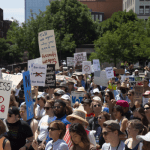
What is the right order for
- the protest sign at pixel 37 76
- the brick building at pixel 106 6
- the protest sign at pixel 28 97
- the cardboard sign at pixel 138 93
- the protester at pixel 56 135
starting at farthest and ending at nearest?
the brick building at pixel 106 6 → the cardboard sign at pixel 138 93 → the protest sign at pixel 37 76 → the protest sign at pixel 28 97 → the protester at pixel 56 135

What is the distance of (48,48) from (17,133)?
20.5ft

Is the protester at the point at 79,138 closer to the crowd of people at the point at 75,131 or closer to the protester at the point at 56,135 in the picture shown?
the crowd of people at the point at 75,131

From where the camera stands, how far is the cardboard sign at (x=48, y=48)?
10.4 metres

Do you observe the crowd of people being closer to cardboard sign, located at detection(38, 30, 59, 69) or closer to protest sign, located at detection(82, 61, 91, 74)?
cardboard sign, located at detection(38, 30, 59, 69)

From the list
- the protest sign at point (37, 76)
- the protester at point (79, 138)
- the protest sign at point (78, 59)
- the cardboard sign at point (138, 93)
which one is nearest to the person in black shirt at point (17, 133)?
the protester at point (79, 138)


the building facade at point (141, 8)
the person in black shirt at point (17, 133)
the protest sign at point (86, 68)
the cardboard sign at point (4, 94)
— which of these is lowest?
the person in black shirt at point (17, 133)

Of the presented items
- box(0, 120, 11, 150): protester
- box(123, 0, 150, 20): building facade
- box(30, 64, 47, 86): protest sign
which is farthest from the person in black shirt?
box(123, 0, 150, 20): building facade

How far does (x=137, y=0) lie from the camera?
65.8m

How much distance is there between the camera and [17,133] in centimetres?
454

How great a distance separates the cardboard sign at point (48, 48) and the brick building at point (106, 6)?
76.9 meters

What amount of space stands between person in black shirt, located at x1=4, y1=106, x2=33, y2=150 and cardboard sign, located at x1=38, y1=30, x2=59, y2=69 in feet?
18.9

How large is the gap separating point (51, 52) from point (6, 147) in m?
6.70

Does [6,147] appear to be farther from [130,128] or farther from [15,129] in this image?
[130,128]

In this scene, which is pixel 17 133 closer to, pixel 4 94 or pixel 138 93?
pixel 4 94
